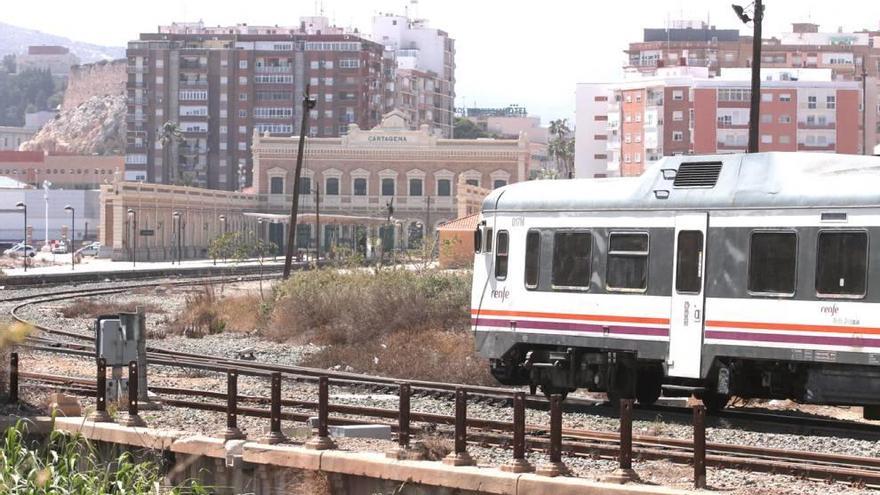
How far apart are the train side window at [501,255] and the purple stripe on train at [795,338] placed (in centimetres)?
350

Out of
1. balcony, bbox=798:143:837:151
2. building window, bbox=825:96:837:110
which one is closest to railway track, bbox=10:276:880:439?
balcony, bbox=798:143:837:151

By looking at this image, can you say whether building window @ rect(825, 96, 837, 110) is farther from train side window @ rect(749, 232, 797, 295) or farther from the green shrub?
the green shrub

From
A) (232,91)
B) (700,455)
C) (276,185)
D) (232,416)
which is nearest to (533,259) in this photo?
(232,416)

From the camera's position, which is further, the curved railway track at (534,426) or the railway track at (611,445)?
the curved railway track at (534,426)

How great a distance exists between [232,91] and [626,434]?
17039cm

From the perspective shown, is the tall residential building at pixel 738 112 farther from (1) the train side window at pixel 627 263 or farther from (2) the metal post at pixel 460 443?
(2) the metal post at pixel 460 443

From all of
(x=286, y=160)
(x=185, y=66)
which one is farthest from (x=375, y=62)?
(x=286, y=160)

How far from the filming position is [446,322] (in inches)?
1297

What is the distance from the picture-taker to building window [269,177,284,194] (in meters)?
131

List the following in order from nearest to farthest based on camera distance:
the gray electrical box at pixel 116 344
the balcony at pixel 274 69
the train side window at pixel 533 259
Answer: the gray electrical box at pixel 116 344
the train side window at pixel 533 259
the balcony at pixel 274 69

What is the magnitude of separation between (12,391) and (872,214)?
9.83 metres

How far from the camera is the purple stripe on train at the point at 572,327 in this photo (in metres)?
19.1

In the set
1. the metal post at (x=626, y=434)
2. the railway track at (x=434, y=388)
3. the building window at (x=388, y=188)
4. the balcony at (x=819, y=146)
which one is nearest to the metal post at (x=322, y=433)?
the railway track at (x=434, y=388)

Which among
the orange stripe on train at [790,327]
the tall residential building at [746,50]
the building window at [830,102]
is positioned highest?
the tall residential building at [746,50]
